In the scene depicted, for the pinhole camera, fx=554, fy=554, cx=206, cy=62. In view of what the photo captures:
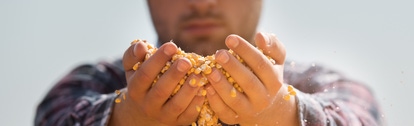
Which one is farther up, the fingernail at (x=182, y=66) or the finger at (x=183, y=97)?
the fingernail at (x=182, y=66)

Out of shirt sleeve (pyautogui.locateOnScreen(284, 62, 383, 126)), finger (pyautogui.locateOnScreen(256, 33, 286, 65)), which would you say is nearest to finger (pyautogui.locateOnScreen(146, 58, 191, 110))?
finger (pyautogui.locateOnScreen(256, 33, 286, 65))

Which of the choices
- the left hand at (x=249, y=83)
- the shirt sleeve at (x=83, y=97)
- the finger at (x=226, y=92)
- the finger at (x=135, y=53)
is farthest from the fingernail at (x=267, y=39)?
the shirt sleeve at (x=83, y=97)

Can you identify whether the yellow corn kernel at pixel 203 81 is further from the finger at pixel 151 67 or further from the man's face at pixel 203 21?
the man's face at pixel 203 21

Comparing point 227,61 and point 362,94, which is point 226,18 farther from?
point 227,61

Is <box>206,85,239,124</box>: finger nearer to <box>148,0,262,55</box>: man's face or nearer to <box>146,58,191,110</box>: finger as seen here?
<box>146,58,191,110</box>: finger

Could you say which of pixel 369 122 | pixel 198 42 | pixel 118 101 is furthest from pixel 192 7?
pixel 369 122

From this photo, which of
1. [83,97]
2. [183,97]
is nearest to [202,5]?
[83,97]

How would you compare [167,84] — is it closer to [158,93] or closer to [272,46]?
[158,93]
